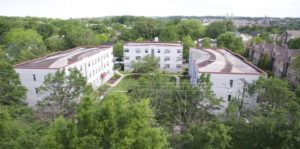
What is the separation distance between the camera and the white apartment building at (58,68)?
22.3 metres

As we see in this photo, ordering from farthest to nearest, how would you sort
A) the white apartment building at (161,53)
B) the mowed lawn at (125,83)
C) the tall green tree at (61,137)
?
the white apartment building at (161,53) < the mowed lawn at (125,83) < the tall green tree at (61,137)

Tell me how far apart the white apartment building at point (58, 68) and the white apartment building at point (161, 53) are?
5.56 metres

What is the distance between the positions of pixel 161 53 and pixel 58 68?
1985cm

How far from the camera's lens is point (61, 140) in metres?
7.70

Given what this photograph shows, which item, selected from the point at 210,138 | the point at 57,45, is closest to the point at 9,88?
the point at 210,138

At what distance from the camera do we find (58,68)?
71.8 ft

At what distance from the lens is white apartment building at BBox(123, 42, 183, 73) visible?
126 feet

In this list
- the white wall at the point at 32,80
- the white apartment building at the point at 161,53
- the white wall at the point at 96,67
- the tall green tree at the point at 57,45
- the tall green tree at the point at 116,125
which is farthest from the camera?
the tall green tree at the point at 57,45

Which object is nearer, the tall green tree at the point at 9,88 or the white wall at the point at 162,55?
the tall green tree at the point at 9,88

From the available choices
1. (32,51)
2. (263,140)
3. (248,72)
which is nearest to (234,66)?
(248,72)

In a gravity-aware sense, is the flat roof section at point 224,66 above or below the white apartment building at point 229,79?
above

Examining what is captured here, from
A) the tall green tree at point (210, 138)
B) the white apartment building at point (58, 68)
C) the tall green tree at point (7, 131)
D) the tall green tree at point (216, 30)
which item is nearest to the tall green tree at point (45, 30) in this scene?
the white apartment building at point (58, 68)

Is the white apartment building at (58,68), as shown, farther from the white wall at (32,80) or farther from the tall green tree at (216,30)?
the tall green tree at (216,30)

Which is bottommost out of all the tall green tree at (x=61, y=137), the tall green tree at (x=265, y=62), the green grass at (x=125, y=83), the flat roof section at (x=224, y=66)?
the green grass at (x=125, y=83)
